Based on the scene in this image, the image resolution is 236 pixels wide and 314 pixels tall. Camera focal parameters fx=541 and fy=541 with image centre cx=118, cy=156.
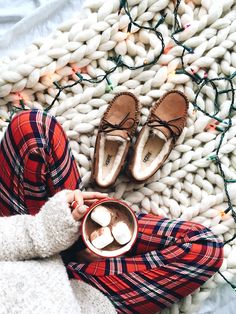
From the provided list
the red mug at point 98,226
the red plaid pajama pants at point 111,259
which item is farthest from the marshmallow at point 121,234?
the red plaid pajama pants at point 111,259

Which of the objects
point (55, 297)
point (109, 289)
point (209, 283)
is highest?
point (55, 297)

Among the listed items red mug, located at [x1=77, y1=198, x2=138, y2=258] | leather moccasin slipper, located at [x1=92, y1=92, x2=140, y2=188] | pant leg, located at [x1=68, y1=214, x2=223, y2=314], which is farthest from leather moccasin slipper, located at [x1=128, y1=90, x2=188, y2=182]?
red mug, located at [x1=77, y1=198, x2=138, y2=258]

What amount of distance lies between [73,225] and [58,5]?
51cm

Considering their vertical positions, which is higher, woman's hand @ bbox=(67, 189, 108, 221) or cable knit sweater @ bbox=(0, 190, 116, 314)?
woman's hand @ bbox=(67, 189, 108, 221)

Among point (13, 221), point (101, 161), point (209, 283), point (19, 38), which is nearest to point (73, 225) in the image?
point (13, 221)

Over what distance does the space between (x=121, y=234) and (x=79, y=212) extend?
0.07m

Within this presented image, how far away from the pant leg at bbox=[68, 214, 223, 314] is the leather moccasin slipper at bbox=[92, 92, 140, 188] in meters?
0.12

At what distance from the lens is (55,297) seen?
75cm

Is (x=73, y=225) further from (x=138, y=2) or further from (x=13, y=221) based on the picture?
(x=138, y=2)

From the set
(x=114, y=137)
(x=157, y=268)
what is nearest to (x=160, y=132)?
(x=114, y=137)

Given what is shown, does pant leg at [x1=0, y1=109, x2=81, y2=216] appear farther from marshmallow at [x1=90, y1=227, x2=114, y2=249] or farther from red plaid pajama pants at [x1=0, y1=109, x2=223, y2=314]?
marshmallow at [x1=90, y1=227, x2=114, y2=249]

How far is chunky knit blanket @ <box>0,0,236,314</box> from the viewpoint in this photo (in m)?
1.06

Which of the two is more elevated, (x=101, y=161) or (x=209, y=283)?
(x=101, y=161)

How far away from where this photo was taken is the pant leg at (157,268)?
2.99 feet
